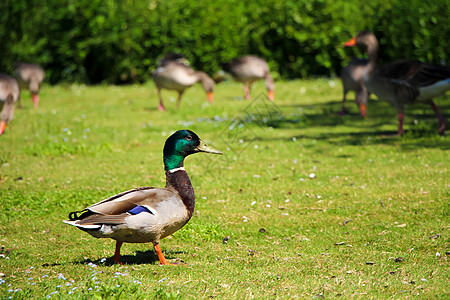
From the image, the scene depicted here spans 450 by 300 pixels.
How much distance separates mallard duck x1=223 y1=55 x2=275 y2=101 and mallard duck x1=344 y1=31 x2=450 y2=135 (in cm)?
585

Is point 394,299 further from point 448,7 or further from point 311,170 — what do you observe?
point 448,7

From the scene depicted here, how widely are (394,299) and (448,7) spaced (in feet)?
53.1

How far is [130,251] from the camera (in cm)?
616

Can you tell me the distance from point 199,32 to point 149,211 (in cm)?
1722

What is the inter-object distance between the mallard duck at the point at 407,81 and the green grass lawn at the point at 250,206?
0.84 metres

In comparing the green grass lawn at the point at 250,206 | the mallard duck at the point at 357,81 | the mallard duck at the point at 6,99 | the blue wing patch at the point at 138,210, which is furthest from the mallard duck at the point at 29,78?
the blue wing patch at the point at 138,210

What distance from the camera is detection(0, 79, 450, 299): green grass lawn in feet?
16.4

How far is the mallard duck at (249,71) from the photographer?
17250 millimetres

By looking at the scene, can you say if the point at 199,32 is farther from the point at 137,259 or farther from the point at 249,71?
the point at 137,259

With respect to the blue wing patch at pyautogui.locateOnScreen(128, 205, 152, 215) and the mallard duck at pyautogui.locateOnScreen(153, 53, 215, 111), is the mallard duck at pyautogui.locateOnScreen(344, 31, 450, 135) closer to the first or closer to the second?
the mallard duck at pyautogui.locateOnScreen(153, 53, 215, 111)

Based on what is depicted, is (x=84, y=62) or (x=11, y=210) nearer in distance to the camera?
(x=11, y=210)

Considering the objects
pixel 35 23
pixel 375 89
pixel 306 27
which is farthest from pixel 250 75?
pixel 35 23

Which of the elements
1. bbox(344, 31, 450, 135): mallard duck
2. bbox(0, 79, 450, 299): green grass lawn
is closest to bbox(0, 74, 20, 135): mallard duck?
bbox(0, 79, 450, 299): green grass lawn

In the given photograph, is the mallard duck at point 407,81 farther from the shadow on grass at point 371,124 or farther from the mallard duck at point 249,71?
the mallard duck at point 249,71
